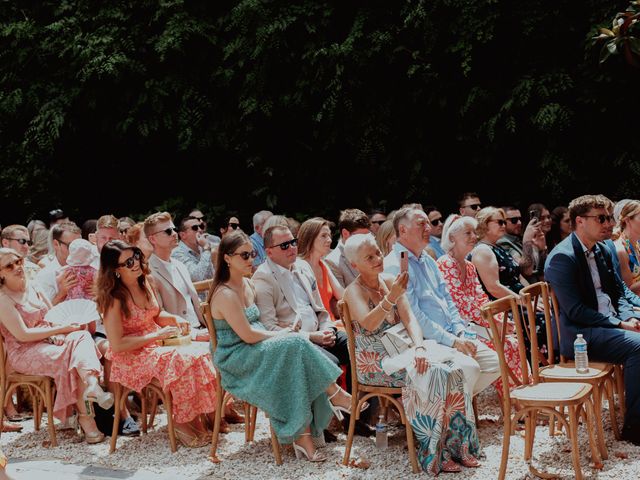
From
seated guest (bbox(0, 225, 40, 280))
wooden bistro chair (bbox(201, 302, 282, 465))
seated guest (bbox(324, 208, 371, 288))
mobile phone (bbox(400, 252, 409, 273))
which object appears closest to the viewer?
wooden bistro chair (bbox(201, 302, 282, 465))

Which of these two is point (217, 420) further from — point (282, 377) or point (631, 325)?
point (631, 325)

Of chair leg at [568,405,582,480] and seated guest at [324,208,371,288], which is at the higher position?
seated guest at [324,208,371,288]

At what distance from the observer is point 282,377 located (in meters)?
5.52

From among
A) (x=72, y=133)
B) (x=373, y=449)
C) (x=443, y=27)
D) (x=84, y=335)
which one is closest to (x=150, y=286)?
(x=84, y=335)

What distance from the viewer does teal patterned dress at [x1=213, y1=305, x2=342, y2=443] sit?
5473 mm

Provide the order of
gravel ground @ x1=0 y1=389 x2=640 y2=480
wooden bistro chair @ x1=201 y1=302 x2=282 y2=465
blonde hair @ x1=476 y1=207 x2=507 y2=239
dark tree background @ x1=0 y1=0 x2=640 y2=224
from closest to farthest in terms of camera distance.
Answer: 1. gravel ground @ x1=0 y1=389 x2=640 y2=480
2. wooden bistro chair @ x1=201 y1=302 x2=282 y2=465
3. blonde hair @ x1=476 y1=207 x2=507 y2=239
4. dark tree background @ x1=0 y1=0 x2=640 y2=224

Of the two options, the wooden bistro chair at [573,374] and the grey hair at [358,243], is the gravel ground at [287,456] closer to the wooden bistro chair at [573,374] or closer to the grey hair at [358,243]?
the wooden bistro chair at [573,374]

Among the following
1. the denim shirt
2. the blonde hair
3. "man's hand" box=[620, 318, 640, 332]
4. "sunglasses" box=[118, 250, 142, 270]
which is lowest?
"man's hand" box=[620, 318, 640, 332]

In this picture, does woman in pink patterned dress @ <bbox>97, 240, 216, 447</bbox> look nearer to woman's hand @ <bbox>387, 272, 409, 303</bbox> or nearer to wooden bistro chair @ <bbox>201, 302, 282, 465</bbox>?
wooden bistro chair @ <bbox>201, 302, 282, 465</bbox>

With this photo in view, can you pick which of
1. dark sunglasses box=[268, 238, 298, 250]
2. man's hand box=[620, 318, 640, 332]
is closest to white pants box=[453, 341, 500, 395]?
man's hand box=[620, 318, 640, 332]

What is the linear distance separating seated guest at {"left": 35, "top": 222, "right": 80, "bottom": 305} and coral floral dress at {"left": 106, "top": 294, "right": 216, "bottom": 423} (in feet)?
3.35

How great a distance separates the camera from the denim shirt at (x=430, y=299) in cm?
582

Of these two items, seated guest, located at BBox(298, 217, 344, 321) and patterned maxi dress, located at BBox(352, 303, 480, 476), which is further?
seated guest, located at BBox(298, 217, 344, 321)

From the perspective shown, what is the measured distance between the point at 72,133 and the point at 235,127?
3009 millimetres
